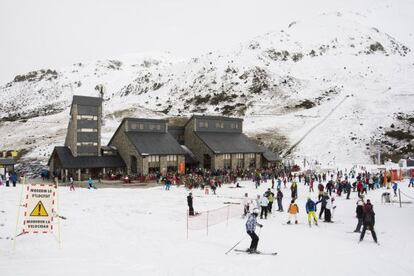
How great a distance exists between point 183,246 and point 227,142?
42261 millimetres

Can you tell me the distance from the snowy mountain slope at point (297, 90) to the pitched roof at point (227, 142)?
1604 cm

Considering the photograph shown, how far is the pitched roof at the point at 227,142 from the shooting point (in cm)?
5332

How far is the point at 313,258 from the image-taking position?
13.3 meters

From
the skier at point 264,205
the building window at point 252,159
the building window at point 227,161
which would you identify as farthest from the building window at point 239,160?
the skier at point 264,205

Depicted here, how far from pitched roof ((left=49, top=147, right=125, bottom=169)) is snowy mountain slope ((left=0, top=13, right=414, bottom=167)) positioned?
28.9 m

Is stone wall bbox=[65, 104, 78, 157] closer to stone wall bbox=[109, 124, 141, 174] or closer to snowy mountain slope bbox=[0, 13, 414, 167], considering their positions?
stone wall bbox=[109, 124, 141, 174]

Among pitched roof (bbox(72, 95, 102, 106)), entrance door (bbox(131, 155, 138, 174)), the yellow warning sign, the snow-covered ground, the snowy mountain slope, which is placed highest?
the snowy mountain slope

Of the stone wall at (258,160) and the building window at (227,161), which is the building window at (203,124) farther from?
the stone wall at (258,160)

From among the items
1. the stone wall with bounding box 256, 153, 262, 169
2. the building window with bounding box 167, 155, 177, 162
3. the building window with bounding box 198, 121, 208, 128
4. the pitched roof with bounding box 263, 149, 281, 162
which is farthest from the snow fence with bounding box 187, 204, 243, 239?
the pitched roof with bounding box 263, 149, 281, 162

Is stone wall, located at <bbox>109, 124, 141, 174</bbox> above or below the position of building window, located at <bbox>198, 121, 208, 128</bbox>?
below

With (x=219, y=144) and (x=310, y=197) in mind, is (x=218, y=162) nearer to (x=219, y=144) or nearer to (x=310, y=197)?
(x=219, y=144)

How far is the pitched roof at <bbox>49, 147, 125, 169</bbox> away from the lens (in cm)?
4381

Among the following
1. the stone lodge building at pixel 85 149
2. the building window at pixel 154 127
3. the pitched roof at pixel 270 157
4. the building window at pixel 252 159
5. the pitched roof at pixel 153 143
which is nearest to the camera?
the stone lodge building at pixel 85 149

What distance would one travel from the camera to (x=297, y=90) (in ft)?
380
